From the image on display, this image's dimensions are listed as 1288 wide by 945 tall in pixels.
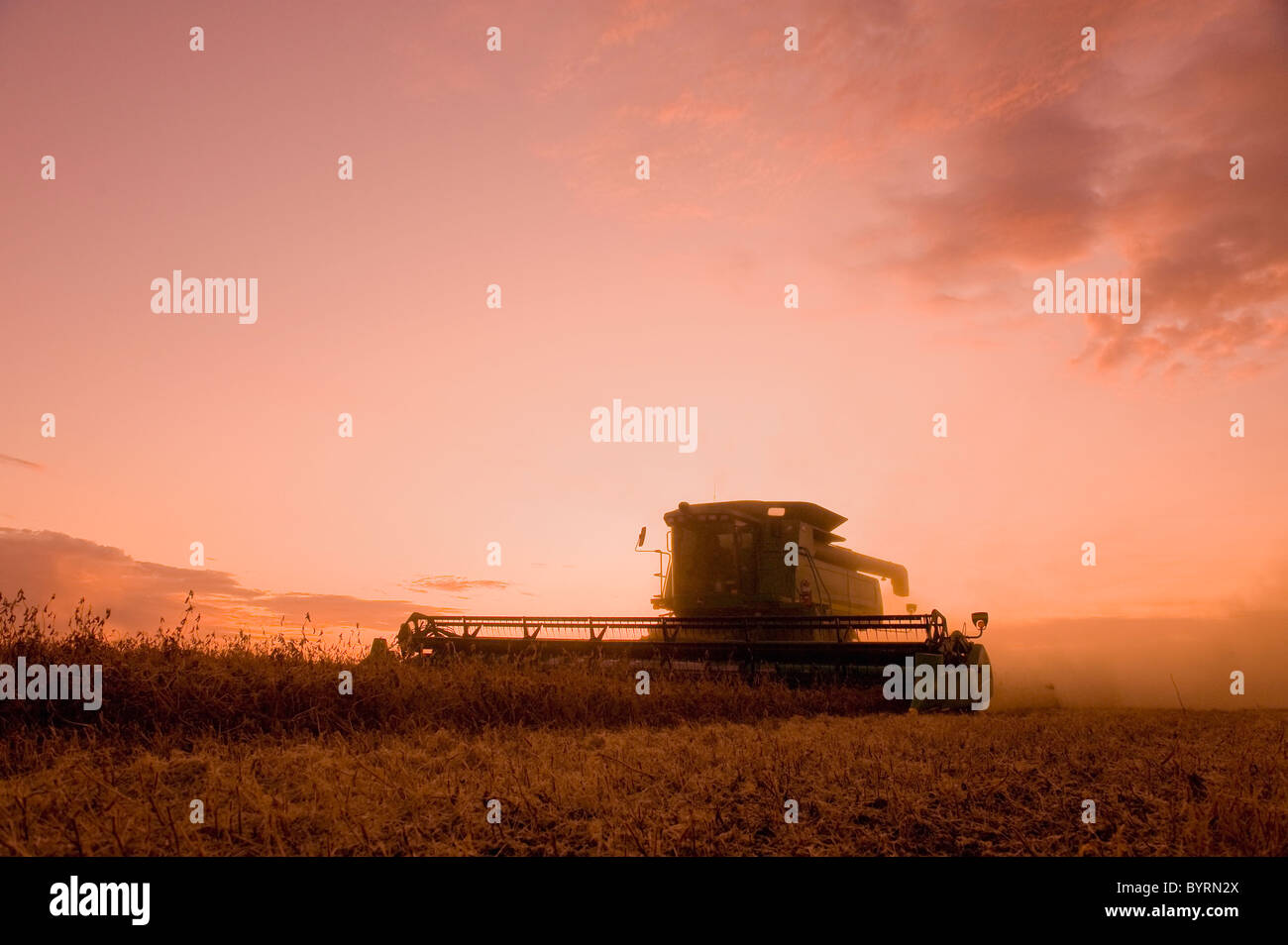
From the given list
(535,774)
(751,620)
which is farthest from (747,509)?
(535,774)

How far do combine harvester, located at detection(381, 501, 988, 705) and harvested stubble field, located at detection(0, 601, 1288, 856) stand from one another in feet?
8.87

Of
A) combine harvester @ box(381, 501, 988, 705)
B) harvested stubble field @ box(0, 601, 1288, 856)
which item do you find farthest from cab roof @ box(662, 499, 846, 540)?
harvested stubble field @ box(0, 601, 1288, 856)

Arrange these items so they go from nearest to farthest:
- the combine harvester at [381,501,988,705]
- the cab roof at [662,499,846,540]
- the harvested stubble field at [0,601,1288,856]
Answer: the harvested stubble field at [0,601,1288,856]
the combine harvester at [381,501,988,705]
the cab roof at [662,499,846,540]

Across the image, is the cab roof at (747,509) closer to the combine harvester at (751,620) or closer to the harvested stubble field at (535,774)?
the combine harvester at (751,620)

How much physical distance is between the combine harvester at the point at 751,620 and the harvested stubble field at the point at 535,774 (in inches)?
106

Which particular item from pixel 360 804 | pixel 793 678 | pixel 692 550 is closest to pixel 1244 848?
pixel 360 804

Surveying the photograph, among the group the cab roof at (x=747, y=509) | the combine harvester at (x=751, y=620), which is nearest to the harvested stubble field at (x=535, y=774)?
the combine harvester at (x=751, y=620)

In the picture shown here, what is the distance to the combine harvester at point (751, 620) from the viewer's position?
1289cm

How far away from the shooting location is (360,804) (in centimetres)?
509

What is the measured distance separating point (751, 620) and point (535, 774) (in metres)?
8.70

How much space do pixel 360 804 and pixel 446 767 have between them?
3.82 feet

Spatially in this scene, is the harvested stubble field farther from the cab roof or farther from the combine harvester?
the cab roof

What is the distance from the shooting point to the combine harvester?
42.3 feet

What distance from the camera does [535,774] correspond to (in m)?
5.99
